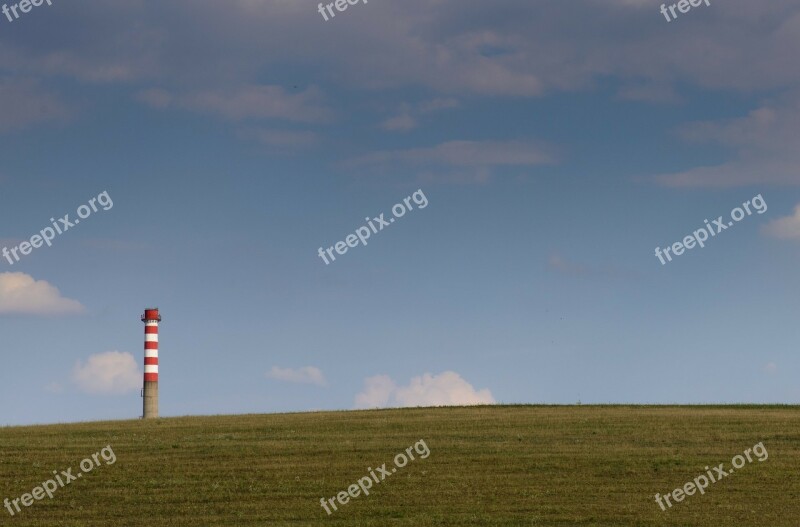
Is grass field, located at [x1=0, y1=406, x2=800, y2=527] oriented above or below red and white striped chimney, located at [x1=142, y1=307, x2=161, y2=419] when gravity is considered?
below

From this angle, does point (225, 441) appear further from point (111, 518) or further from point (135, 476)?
point (111, 518)

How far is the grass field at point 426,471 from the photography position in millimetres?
28984

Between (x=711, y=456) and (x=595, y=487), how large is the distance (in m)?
6.37

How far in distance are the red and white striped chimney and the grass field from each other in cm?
1796

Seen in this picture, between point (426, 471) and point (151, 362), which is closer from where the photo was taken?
point (426, 471)

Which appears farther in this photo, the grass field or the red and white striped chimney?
the red and white striped chimney

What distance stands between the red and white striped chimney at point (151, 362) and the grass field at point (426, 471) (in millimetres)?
17964

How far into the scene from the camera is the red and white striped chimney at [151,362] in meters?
65.1

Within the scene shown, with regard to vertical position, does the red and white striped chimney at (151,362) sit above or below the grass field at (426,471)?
above

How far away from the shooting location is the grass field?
28984mm

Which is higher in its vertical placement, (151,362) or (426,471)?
(151,362)

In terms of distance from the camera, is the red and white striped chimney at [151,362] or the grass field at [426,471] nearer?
the grass field at [426,471]

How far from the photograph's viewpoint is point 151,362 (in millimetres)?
65875

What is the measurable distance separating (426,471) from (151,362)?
3624 centimetres
